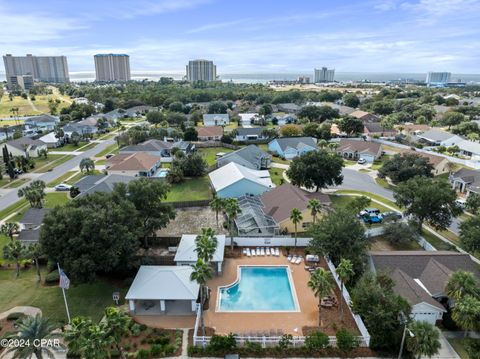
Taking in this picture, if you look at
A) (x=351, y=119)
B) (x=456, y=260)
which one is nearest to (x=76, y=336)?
(x=456, y=260)

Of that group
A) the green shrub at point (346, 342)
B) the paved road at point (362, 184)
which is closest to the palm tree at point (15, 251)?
the green shrub at point (346, 342)

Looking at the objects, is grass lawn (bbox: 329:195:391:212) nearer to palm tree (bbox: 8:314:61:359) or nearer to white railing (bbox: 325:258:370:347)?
white railing (bbox: 325:258:370:347)

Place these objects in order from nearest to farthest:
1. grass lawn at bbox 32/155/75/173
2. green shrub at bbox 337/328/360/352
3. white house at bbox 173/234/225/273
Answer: green shrub at bbox 337/328/360/352
white house at bbox 173/234/225/273
grass lawn at bbox 32/155/75/173

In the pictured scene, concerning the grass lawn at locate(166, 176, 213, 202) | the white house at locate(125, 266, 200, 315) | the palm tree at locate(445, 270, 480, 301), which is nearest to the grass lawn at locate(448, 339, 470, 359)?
the palm tree at locate(445, 270, 480, 301)

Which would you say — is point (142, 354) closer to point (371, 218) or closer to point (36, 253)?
point (36, 253)

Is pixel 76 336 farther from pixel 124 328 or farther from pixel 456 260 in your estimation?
pixel 456 260
